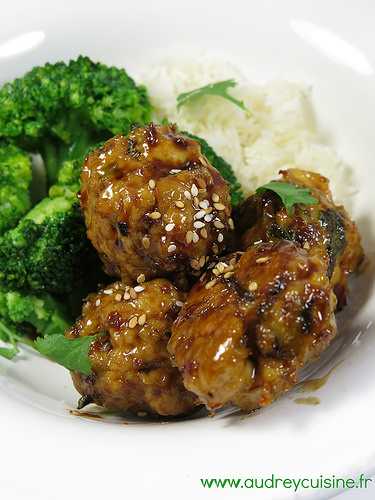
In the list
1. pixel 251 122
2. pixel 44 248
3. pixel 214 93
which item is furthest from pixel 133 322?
pixel 251 122

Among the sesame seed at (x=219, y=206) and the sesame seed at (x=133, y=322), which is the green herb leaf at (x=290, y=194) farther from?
the sesame seed at (x=133, y=322)

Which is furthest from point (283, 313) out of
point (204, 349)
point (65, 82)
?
point (65, 82)

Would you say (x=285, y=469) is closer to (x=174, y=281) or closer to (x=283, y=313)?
(x=283, y=313)

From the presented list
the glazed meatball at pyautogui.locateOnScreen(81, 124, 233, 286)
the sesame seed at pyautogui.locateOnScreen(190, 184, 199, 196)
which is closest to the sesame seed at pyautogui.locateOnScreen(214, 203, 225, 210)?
the glazed meatball at pyautogui.locateOnScreen(81, 124, 233, 286)

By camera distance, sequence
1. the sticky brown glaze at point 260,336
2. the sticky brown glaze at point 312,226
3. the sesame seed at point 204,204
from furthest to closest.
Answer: the sticky brown glaze at point 312,226
the sesame seed at point 204,204
the sticky brown glaze at point 260,336

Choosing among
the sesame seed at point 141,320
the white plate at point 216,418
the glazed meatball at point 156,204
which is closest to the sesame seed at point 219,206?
the glazed meatball at point 156,204
